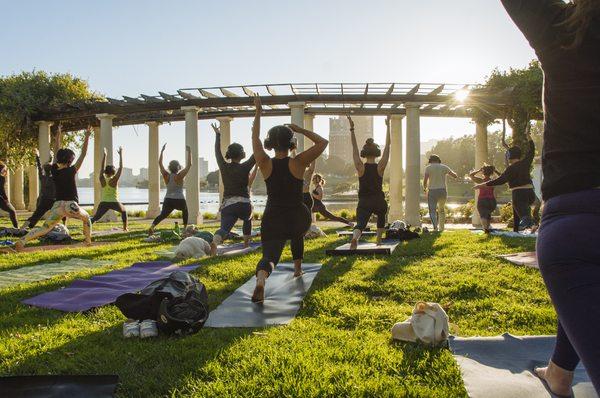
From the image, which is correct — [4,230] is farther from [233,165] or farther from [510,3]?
[510,3]

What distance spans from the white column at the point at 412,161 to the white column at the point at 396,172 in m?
1.58

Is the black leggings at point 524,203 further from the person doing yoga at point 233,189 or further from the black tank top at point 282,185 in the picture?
the black tank top at point 282,185

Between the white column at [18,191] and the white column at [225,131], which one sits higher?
the white column at [225,131]

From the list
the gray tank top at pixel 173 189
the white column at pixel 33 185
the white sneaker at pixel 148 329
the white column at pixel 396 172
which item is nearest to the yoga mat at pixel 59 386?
the white sneaker at pixel 148 329

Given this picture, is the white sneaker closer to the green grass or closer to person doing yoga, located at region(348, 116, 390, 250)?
the green grass

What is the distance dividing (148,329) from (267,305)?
4.57 feet

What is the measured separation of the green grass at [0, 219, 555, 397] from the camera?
2.89 meters

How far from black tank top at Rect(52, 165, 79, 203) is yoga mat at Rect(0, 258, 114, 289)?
1.80 meters

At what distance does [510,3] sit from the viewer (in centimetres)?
154

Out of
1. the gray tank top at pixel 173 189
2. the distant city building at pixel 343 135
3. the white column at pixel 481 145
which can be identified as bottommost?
the gray tank top at pixel 173 189

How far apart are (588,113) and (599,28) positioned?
0.80 feet

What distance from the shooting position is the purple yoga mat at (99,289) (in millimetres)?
4932

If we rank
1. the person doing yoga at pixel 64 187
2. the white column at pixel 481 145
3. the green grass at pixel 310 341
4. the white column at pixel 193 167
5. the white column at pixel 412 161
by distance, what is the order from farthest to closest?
the white column at pixel 481 145 < the white column at pixel 193 167 < the white column at pixel 412 161 < the person doing yoga at pixel 64 187 < the green grass at pixel 310 341

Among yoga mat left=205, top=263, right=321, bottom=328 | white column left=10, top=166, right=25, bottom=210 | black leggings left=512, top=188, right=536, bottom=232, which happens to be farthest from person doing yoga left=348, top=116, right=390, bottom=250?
white column left=10, top=166, right=25, bottom=210
